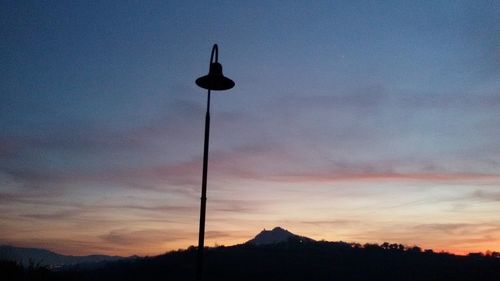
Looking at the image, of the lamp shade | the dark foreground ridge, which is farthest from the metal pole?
the dark foreground ridge

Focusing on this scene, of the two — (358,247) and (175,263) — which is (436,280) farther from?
(175,263)

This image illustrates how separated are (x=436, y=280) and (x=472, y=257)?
13114mm

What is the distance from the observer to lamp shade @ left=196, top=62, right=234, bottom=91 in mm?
9664

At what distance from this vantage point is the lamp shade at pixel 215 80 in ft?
31.7

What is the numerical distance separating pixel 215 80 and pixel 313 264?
171ft

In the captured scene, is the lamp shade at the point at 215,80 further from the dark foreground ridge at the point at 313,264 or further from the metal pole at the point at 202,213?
the dark foreground ridge at the point at 313,264

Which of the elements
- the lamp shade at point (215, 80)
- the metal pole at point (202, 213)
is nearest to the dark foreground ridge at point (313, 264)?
the metal pole at point (202, 213)

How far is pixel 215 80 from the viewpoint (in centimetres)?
973

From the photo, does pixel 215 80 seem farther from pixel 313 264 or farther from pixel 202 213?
pixel 313 264

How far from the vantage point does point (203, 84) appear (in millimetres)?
9828

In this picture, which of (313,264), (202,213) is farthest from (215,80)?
(313,264)

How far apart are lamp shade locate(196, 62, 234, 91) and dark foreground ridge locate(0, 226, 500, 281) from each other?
1364 inches

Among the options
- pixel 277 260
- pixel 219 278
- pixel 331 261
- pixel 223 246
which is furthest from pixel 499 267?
pixel 223 246

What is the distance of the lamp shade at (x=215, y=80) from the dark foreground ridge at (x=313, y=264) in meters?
34.6
